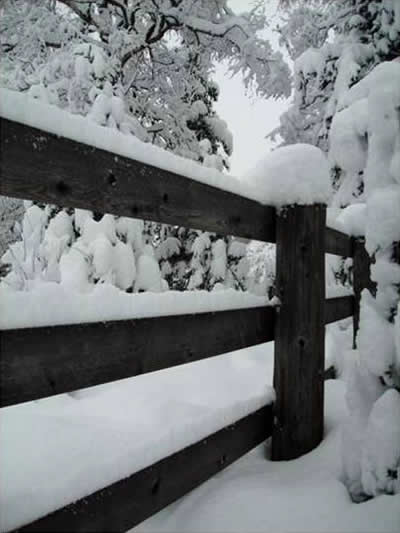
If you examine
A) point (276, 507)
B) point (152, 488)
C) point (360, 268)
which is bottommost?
point (276, 507)

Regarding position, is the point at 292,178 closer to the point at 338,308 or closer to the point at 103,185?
the point at 103,185

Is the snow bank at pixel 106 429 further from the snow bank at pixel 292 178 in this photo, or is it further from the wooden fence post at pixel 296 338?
the snow bank at pixel 292 178

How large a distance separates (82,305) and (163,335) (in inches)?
14.9

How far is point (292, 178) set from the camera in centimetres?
231

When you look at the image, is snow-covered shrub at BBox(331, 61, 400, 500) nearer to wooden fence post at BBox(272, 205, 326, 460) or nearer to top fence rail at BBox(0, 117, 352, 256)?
wooden fence post at BBox(272, 205, 326, 460)

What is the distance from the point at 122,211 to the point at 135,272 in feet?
15.3

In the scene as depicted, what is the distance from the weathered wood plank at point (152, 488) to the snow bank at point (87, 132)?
1087mm

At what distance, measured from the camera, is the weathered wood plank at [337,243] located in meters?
3.16

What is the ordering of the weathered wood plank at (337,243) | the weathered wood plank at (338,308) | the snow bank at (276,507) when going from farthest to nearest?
the weathered wood plank at (338,308) < the weathered wood plank at (337,243) < the snow bank at (276,507)

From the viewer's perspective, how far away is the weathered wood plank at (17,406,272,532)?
4.17ft

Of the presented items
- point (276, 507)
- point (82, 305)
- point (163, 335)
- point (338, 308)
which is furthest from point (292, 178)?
point (338, 308)

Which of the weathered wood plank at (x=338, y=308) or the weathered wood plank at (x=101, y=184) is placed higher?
the weathered wood plank at (x=101, y=184)

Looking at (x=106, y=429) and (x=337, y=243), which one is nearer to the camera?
(x=106, y=429)

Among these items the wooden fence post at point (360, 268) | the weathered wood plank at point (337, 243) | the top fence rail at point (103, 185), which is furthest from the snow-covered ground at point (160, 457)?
the wooden fence post at point (360, 268)
